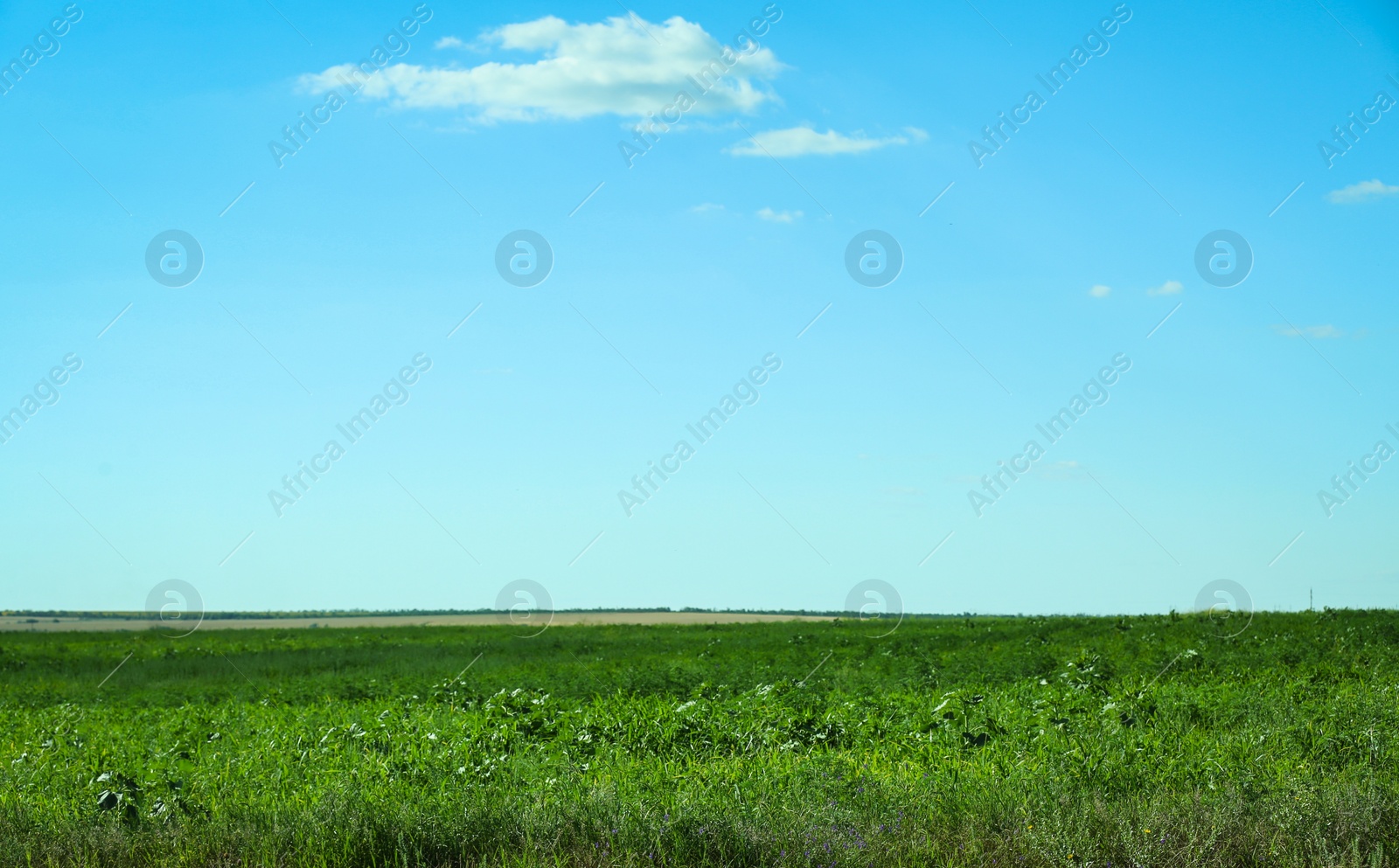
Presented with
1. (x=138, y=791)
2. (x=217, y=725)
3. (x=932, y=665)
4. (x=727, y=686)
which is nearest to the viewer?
(x=138, y=791)

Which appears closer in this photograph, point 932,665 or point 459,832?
point 459,832

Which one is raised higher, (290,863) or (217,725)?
(217,725)

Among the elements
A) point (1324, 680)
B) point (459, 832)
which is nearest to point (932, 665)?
point (1324, 680)

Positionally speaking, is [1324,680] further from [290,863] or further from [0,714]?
[0,714]

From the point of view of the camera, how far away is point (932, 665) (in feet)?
62.4

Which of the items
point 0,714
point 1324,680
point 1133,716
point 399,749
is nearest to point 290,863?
point 399,749

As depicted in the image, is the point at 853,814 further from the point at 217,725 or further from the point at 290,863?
the point at 217,725

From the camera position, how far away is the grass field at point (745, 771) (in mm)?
6672

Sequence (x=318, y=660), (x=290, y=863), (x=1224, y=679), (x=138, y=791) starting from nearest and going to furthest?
(x=290, y=863) → (x=138, y=791) → (x=1224, y=679) → (x=318, y=660)

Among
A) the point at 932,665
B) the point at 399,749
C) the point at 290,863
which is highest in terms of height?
the point at 932,665

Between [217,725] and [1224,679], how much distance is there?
581 inches

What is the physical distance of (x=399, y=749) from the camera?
33.4 ft

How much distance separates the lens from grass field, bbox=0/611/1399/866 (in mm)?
6672

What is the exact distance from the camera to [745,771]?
8836 millimetres
